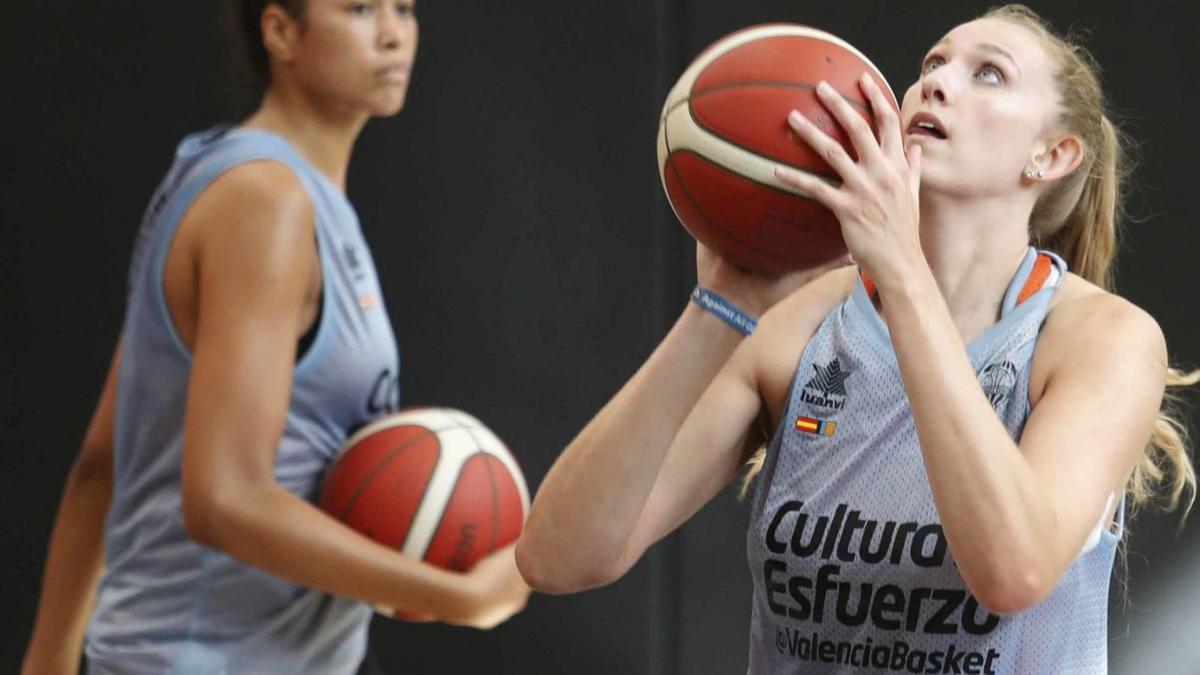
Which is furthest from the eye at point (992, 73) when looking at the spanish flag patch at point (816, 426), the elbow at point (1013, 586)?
the elbow at point (1013, 586)

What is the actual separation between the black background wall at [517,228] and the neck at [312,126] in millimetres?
82

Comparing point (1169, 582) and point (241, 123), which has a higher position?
point (241, 123)

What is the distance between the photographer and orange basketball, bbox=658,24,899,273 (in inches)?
59.2

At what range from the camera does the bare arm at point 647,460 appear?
64.4 inches

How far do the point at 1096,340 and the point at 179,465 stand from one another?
139 centimetres

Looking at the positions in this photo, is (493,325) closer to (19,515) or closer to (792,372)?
(19,515)

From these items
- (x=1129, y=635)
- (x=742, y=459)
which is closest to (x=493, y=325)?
(x=742, y=459)

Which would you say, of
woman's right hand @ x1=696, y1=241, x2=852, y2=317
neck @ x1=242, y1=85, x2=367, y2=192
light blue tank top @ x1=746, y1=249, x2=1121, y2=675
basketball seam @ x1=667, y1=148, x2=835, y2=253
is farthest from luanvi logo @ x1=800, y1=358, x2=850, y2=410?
neck @ x1=242, y1=85, x2=367, y2=192

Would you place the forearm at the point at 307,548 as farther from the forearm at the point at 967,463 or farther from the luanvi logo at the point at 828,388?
the forearm at the point at 967,463

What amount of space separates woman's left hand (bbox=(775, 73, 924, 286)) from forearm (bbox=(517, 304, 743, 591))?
21 cm

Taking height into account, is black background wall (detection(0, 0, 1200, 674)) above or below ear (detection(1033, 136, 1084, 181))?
below

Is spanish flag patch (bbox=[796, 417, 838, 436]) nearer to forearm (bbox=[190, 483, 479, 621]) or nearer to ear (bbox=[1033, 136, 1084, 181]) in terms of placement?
ear (bbox=[1033, 136, 1084, 181])

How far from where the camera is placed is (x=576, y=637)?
3117 mm

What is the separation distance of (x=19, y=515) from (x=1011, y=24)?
182 cm
